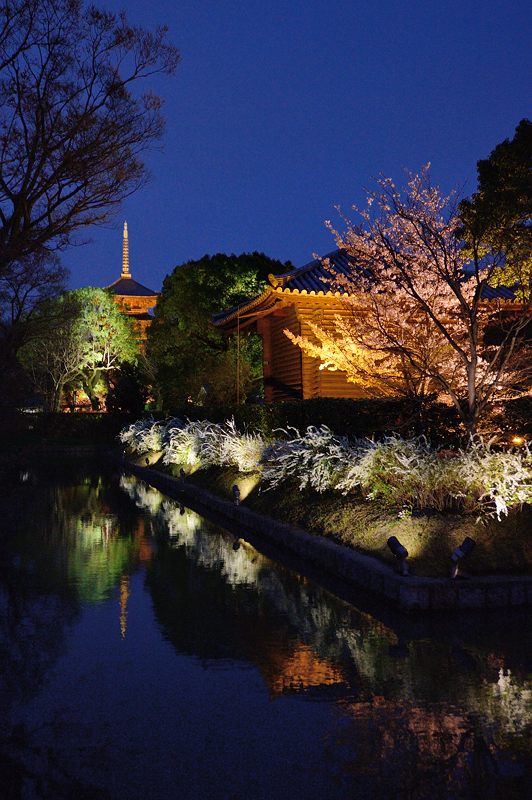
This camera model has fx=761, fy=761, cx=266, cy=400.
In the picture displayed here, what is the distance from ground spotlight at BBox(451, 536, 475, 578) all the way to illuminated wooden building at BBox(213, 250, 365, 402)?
14.0 m

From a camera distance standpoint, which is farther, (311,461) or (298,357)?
(298,357)

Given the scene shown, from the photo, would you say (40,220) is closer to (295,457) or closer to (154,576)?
(295,457)

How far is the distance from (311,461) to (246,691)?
7.76 meters

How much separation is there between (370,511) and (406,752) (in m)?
5.75

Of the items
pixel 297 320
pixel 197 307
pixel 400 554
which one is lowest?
pixel 400 554

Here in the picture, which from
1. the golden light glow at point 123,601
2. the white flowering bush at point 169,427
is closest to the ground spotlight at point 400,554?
the golden light glow at point 123,601

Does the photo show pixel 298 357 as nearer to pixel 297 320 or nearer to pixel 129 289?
pixel 297 320

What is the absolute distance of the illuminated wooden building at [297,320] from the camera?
876 inches

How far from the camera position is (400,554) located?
787 centimetres

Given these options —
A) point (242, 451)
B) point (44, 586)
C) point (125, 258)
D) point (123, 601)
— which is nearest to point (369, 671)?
point (123, 601)

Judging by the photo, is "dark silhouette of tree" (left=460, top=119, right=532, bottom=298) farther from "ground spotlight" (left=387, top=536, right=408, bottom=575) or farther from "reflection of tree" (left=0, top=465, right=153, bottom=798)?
"reflection of tree" (left=0, top=465, right=153, bottom=798)

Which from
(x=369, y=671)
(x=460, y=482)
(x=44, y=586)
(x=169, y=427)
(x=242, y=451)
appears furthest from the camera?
(x=169, y=427)

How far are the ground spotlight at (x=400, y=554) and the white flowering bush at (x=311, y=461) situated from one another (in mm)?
3070

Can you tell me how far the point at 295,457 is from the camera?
13.3 metres
